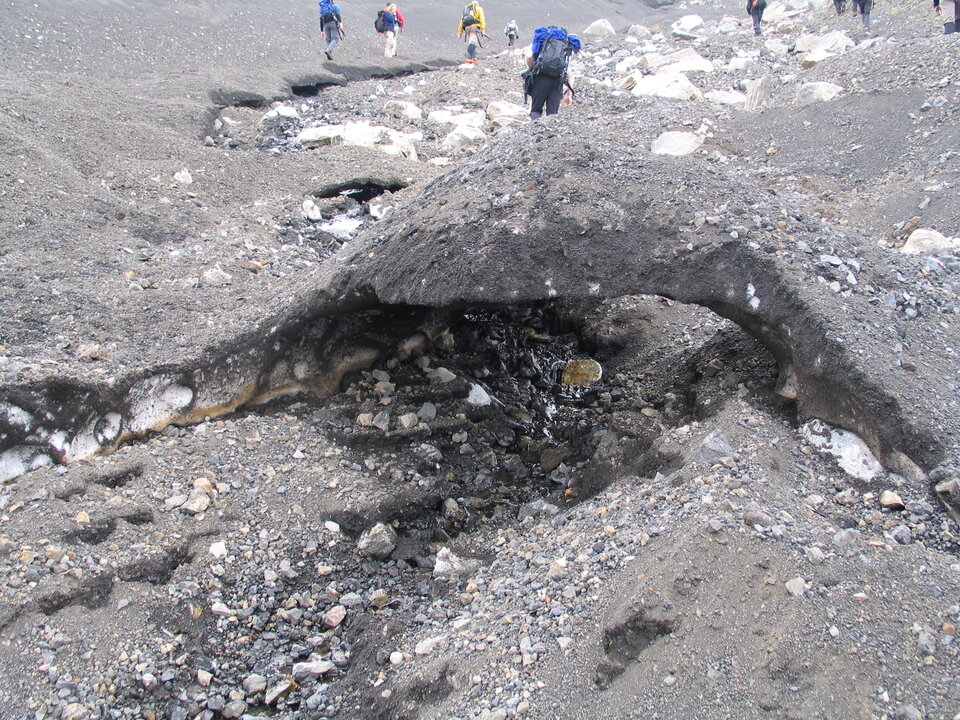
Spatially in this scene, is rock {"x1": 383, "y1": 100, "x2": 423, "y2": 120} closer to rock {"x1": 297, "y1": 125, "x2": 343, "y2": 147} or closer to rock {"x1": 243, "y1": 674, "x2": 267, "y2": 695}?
rock {"x1": 297, "y1": 125, "x2": 343, "y2": 147}

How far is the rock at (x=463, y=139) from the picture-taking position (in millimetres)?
8250

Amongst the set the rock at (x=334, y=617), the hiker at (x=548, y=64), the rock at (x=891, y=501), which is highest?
the hiker at (x=548, y=64)

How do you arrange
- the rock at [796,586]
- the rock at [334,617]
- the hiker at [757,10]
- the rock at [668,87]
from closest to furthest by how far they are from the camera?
the rock at [796,586], the rock at [334,617], the rock at [668,87], the hiker at [757,10]

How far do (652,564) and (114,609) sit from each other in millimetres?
2211

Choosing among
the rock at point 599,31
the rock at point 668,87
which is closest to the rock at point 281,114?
the rock at point 668,87

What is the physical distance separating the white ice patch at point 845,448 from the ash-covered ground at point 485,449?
0.02 metres

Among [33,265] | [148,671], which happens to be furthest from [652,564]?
[33,265]

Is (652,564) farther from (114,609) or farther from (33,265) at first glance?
(33,265)

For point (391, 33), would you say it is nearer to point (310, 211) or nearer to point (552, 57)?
point (552, 57)

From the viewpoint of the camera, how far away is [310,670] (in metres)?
2.97

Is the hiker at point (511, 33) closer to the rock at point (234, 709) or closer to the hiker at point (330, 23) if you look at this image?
the hiker at point (330, 23)

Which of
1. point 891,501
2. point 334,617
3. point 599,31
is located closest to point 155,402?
point 334,617

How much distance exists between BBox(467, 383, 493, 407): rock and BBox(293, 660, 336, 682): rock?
192cm

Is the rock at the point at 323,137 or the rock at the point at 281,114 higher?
the rock at the point at 281,114
